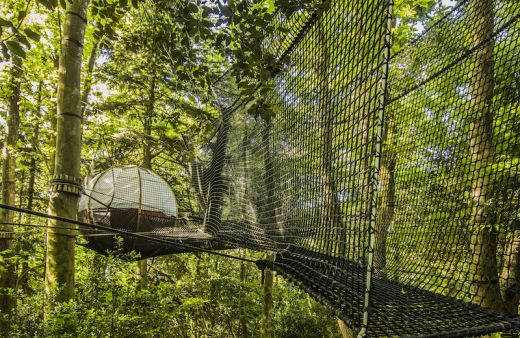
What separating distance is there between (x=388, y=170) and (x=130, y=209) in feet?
7.79

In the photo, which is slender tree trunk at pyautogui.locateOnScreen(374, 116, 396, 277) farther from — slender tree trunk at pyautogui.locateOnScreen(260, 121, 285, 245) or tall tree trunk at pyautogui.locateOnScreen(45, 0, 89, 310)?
tall tree trunk at pyautogui.locateOnScreen(45, 0, 89, 310)

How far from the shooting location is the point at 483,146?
195 cm

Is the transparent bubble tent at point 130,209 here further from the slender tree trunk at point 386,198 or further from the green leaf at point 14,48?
the green leaf at point 14,48

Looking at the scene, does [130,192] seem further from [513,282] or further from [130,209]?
[513,282]

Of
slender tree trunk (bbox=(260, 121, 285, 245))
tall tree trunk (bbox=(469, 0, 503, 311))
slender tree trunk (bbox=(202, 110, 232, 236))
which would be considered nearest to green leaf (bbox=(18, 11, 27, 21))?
slender tree trunk (bbox=(260, 121, 285, 245))

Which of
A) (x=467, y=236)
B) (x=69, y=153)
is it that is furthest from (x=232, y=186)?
(x=467, y=236)

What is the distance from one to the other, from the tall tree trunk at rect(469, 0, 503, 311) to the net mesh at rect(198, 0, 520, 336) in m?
0.01

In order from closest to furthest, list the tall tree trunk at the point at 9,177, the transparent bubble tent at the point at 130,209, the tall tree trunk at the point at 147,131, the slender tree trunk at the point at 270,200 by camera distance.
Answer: the slender tree trunk at the point at 270,200 → the transparent bubble tent at the point at 130,209 → the tall tree trunk at the point at 9,177 → the tall tree trunk at the point at 147,131

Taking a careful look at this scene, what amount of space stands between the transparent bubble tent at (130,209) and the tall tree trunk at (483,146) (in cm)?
221

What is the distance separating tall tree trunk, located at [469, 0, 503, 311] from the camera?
1.90m

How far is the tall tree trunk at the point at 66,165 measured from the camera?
215 cm

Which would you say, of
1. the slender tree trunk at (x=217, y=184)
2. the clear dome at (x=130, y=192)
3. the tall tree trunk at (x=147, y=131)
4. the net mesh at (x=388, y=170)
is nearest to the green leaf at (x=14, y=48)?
the net mesh at (x=388, y=170)

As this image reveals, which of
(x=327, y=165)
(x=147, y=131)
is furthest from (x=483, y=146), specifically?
(x=147, y=131)

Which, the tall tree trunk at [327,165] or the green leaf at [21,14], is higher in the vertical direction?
the green leaf at [21,14]
